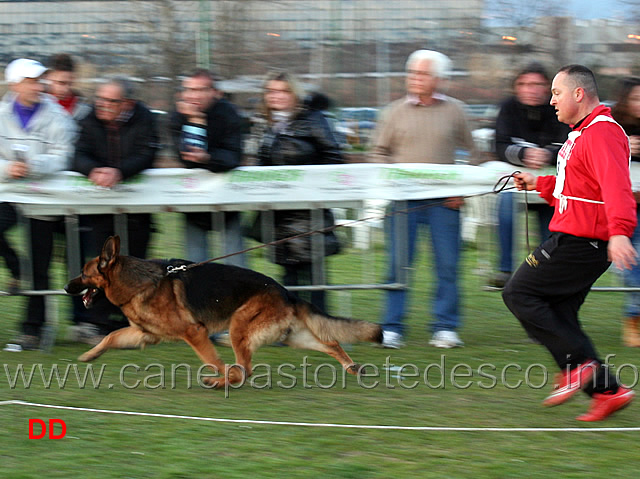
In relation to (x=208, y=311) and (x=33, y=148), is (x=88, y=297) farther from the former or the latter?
(x=33, y=148)

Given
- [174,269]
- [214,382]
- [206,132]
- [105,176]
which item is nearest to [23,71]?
[105,176]

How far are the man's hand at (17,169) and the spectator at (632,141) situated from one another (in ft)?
14.5

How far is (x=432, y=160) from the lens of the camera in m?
6.55

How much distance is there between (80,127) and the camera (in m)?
6.38

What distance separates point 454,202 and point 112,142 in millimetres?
2599

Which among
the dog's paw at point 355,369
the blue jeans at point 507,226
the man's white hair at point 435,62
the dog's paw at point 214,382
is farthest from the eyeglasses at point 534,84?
the dog's paw at point 214,382

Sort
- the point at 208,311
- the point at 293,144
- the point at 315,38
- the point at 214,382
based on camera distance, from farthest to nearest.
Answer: the point at 315,38 < the point at 293,144 < the point at 208,311 < the point at 214,382

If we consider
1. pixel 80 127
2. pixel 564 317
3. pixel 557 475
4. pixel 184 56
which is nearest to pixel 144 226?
pixel 80 127

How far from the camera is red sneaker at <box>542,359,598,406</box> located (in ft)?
14.5

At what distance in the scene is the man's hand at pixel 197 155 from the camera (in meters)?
6.31

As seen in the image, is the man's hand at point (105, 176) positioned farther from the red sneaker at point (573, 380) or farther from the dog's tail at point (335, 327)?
the red sneaker at point (573, 380)

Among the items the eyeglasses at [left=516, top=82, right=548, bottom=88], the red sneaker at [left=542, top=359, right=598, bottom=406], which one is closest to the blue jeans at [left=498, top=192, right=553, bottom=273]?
the eyeglasses at [left=516, top=82, right=548, bottom=88]

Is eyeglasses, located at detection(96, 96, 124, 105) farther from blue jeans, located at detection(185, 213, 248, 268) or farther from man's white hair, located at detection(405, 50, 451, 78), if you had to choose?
man's white hair, located at detection(405, 50, 451, 78)

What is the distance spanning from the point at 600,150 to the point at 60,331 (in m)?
4.66
